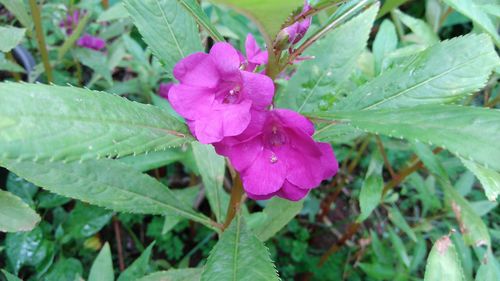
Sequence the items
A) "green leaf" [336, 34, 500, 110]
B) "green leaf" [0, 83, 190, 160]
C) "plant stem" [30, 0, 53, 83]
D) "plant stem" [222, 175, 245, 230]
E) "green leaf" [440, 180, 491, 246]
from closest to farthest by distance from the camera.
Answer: "green leaf" [0, 83, 190, 160], "green leaf" [336, 34, 500, 110], "plant stem" [222, 175, 245, 230], "green leaf" [440, 180, 491, 246], "plant stem" [30, 0, 53, 83]

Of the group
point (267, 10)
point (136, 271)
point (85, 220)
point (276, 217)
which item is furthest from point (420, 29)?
point (85, 220)

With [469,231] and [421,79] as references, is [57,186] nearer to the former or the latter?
[421,79]

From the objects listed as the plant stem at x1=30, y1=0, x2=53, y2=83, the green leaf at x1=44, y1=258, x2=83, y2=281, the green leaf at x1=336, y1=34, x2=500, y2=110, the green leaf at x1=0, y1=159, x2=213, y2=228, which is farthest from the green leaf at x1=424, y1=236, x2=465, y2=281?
the plant stem at x1=30, y1=0, x2=53, y2=83

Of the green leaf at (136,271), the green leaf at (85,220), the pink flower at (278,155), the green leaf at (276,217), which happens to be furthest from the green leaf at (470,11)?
the green leaf at (85,220)

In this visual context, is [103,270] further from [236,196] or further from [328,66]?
[328,66]

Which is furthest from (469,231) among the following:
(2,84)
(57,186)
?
(2,84)

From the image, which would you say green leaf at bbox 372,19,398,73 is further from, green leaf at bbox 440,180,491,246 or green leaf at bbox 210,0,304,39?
green leaf at bbox 210,0,304,39
